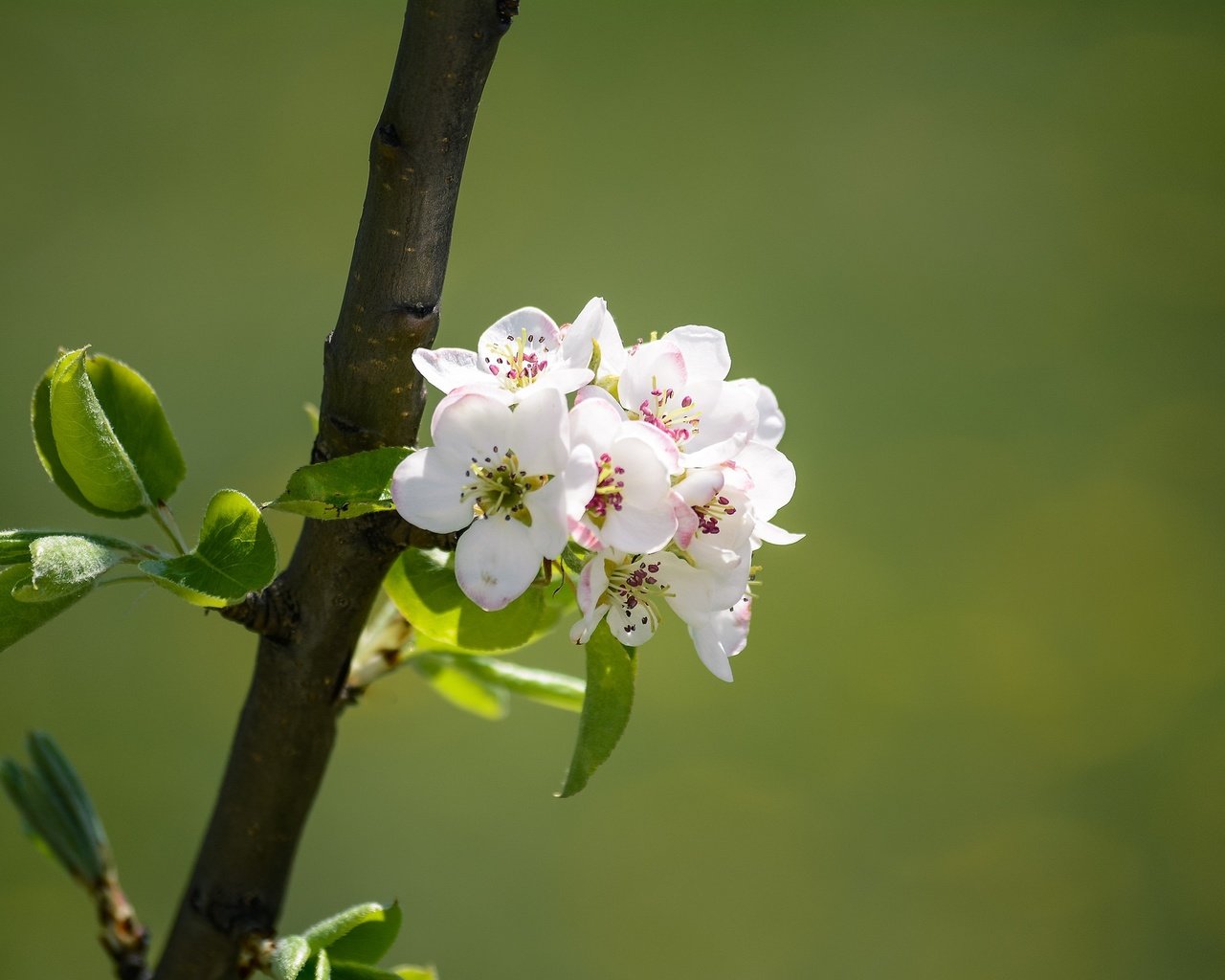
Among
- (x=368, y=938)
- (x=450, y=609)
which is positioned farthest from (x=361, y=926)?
(x=450, y=609)

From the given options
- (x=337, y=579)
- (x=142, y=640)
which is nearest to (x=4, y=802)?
(x=142, y=640)

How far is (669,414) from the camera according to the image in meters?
0.44

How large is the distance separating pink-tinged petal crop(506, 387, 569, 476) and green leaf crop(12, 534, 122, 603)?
0.53ft

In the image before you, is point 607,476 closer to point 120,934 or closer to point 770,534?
point 770,534

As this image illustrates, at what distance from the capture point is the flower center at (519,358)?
459 millimetres

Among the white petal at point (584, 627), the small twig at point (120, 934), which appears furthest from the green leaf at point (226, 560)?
the small twig at point (120, 934)

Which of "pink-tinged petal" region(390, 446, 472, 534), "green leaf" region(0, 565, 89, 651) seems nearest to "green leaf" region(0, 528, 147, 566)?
"green leaf" region(0, 565, 89, 651)

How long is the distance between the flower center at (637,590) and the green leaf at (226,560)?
0.14 meters

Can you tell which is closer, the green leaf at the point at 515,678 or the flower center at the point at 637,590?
the flower center at the point at 637,590

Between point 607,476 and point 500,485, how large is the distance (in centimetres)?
5

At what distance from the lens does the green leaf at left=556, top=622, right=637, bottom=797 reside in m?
0.45

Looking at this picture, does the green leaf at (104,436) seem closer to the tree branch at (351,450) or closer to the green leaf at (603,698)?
the tree branch at (351,450)

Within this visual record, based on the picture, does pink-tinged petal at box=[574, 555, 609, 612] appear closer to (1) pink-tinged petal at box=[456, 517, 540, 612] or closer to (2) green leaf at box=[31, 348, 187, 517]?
(1) pink-tinged petal at box=[456, 517, 540, 612]

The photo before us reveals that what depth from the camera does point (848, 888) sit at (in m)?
1.40
